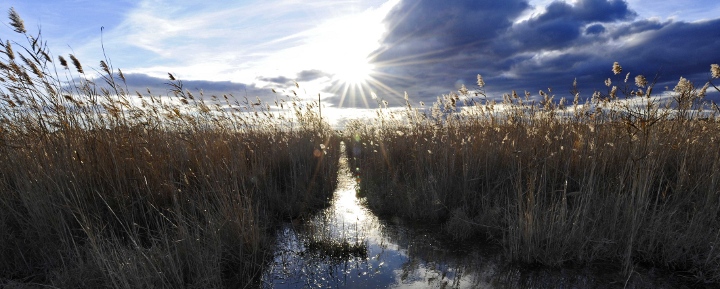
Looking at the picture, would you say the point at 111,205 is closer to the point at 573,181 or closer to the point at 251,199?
the point at 251,199

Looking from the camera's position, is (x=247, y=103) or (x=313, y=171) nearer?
(x=313, y=171)

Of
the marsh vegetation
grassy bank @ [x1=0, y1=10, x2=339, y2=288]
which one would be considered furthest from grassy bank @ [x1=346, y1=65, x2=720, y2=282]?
grassy bank @ [x1=0, y1=10, x2=339, y2=288]

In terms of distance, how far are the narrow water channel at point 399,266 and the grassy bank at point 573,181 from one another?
0.16m

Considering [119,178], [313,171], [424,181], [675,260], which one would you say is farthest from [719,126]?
[119,178]

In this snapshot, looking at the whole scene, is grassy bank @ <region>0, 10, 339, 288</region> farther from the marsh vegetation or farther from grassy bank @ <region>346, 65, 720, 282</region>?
grassy bank @ <region>346, 65, 720, 282</region>

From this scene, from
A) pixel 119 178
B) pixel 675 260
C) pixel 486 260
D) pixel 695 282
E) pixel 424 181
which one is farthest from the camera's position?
pixel 424 181

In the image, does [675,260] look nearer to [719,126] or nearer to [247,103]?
[719,126]

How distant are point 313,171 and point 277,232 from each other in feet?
7.88

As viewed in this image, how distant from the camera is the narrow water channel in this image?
8.41 feet

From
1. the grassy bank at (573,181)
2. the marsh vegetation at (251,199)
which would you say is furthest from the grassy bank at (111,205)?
the grassy bank at (573,181)

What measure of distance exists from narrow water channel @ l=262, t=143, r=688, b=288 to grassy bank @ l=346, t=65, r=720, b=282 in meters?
0.16

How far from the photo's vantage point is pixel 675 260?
268 centimetres

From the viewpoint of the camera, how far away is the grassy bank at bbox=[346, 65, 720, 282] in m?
2.79

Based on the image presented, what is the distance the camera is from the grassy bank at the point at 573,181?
279cm
